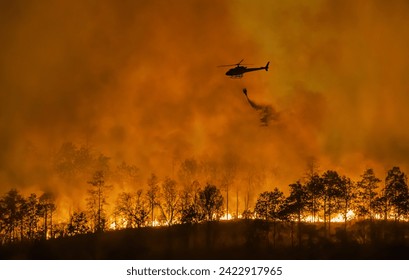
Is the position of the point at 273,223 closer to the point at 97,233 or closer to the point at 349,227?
the point at 349,227

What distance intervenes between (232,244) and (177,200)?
281cm

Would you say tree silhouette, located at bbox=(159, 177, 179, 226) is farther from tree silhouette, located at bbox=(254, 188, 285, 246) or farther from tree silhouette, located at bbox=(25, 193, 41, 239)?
tree silhouette, located at bbox=(25, 193, 41, 239)

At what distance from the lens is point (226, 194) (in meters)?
21.5

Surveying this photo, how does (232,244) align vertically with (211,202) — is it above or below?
below

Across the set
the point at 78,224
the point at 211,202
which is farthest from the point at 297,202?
the point at 78,224

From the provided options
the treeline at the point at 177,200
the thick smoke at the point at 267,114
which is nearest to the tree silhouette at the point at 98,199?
the treeline at the point at 177,200

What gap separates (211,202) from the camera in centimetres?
2147

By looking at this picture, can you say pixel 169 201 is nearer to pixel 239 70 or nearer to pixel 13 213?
pixel 239 70

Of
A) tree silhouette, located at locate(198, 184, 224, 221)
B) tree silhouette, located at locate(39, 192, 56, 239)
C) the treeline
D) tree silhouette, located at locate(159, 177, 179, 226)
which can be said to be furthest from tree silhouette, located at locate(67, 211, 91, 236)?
tree silhouette, located at locate(198, 184, 224, 221)

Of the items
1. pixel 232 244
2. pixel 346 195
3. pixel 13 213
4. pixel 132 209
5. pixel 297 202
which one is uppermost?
pixel 346 195

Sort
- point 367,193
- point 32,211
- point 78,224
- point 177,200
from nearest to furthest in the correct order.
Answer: point 78,224, point 367,193, point 32,211, point 177,200

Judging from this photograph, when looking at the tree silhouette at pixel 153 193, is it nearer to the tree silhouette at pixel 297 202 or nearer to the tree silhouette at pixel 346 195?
the tree silhouette at pixel 297 202
